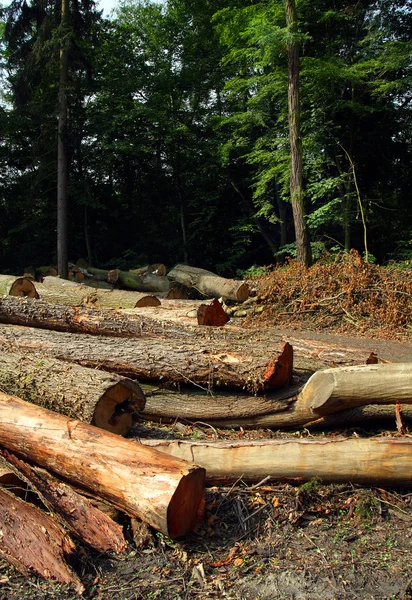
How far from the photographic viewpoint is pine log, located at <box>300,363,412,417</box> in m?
4.20

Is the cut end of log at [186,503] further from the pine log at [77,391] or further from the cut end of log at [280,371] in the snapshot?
the cut end of log at [280,371]

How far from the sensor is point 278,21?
577 inches

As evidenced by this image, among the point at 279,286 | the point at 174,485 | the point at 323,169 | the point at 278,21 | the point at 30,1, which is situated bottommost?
the point at 174,485

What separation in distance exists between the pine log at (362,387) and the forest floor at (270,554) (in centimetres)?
69

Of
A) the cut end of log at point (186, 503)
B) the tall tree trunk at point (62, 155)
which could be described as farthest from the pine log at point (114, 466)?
the tall tree trunk at point (62, 155)

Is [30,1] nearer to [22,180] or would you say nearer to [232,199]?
[22,180]

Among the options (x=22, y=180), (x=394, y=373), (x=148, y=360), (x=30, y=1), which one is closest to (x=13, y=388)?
(x=148, y=360)

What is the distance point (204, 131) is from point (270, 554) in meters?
20.1

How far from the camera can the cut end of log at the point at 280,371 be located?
464 centimetres

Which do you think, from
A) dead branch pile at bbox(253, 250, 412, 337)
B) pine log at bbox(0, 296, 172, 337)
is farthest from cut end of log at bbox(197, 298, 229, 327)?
dead branch pile at bbox(253, 250, 412, 337)

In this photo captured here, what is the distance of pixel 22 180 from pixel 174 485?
21.5m

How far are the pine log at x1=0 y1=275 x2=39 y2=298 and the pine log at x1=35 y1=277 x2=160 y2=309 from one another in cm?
17

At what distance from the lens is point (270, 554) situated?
10.5 ft

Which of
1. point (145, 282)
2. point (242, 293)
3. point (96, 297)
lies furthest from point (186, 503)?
point (145, 282)
